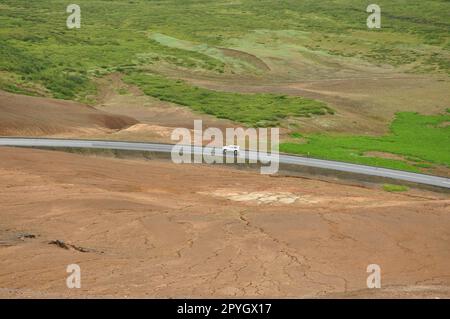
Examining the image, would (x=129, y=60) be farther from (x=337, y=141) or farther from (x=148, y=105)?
(x=337, y=141)

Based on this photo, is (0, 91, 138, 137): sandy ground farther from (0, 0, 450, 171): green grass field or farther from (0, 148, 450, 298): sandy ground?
(0, 148, 450, 298): sandy ground

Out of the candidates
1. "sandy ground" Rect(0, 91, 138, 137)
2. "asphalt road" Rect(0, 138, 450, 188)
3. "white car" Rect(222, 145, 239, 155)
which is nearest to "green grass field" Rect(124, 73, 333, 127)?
"sandy ground" Rect(0, 91, 138, 137)

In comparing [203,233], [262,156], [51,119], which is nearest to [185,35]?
[51,119]

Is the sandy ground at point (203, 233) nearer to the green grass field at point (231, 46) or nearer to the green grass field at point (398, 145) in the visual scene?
the green grass field at point (398, 145)

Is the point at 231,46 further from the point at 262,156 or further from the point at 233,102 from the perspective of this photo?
the point at 262,156

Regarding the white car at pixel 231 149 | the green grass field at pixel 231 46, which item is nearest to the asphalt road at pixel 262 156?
the white car at pixel 231 149

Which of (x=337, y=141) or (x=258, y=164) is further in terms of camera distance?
(x=337, y=141)
